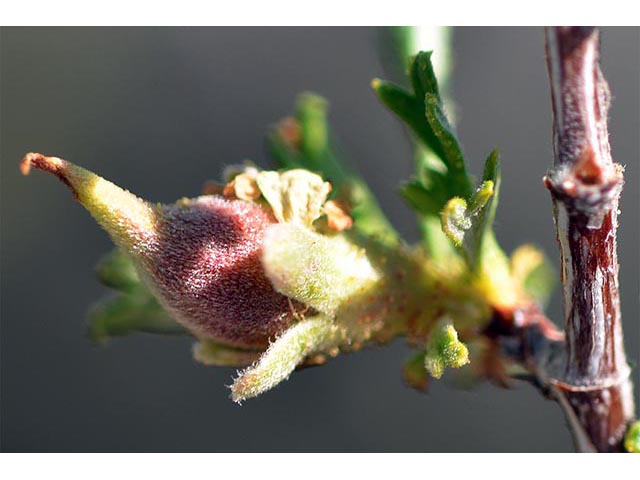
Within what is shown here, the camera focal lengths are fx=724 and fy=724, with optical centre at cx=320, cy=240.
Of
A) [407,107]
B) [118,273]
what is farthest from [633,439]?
[118,273]

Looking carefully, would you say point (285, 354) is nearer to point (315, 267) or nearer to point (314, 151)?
point (315, 267)

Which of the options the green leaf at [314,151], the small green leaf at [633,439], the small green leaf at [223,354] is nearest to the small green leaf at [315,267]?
the small green leaf at [223,354]

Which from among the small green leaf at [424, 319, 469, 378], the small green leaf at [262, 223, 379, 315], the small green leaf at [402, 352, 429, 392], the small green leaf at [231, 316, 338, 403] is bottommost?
the small green leaf at [402, 352, 429, 392]

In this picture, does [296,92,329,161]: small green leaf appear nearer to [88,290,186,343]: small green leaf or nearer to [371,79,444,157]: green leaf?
[371,79,444,157]: green leaf

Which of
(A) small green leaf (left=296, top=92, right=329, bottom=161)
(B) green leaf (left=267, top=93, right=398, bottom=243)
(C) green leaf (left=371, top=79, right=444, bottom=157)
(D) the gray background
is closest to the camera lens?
(C) green leaf (left=371, top=79, right=444, bottom=157)

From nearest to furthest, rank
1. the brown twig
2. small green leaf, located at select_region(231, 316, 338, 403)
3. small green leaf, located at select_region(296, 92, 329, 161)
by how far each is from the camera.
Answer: the brown twig → small green leaf, located at select_region(231, 316, 338, 403) → small green leaf, located at select_region(296, 92, 329, 161)

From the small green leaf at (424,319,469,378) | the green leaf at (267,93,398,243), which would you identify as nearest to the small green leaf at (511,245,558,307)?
the green leaf at (267,93,398,243)

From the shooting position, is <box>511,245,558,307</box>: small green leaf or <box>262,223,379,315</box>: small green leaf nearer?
<box>262,223,379,315</box>: small green leaf
